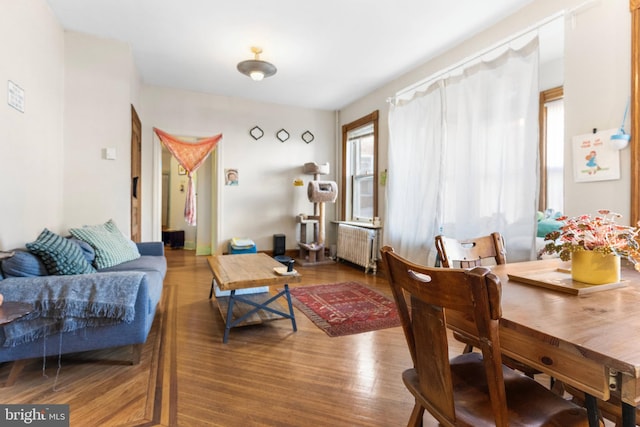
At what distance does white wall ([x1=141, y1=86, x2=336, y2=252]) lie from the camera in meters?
4.92

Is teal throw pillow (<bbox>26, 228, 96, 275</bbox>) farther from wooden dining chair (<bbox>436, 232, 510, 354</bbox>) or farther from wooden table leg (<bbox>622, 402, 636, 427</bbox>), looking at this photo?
wooden table leg (<bbox>622, 402, 636, 427</bbox>)

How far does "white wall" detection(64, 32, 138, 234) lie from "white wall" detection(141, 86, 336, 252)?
121 cm

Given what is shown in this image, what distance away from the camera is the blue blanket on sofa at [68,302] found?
1.72 m

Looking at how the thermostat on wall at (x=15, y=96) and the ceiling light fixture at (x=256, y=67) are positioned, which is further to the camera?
the ceiling light fixture at (x=256, y=67)

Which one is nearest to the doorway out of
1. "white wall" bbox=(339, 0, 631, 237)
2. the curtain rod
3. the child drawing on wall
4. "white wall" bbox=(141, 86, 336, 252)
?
"white wall" bbox=(141, 86, 336, 252)

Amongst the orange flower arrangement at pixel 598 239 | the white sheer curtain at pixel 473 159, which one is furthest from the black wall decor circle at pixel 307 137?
the orange flower arrangement at pixel 598 239

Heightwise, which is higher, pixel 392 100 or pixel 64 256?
pixel 392 100

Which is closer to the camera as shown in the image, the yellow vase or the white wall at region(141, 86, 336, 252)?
the yellow vase

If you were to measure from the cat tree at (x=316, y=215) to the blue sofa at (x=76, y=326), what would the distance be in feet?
11.0

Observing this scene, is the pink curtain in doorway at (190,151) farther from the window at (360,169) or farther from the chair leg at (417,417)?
the chair leg at (417,417)

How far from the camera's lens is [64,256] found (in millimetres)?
2174

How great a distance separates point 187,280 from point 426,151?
137 inches

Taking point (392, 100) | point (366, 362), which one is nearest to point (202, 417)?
point (366, 362)

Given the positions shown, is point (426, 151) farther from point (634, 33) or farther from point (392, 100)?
point (634, 33)
